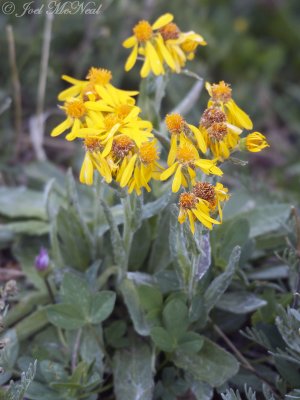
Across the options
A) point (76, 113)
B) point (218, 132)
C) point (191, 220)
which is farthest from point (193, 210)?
point (76, 113)

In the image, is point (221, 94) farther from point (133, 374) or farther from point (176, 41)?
point (133, 374)

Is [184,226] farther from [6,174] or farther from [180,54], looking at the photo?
[6,174]

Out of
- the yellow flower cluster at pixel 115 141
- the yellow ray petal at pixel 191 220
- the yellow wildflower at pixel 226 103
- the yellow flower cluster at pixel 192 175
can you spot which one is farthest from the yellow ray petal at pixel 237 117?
the yellow ray petal at pixel 191 220

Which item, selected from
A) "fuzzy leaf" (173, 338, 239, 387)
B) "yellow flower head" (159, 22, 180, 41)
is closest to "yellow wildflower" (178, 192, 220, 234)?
"fuzzy leaf" (173, 338, 239, 387)

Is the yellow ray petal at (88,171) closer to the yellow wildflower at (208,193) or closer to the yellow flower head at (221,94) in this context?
the yellow wildflower at (208,193)

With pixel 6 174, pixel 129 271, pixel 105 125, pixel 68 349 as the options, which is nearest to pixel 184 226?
pixel 105 125

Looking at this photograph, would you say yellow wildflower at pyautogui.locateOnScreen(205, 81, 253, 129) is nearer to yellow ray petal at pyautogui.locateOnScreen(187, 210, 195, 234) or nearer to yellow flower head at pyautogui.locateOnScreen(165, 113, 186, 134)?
yellow flower head at pyautogui.locateOnScreen(165, 113, 186, 134)
